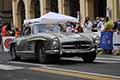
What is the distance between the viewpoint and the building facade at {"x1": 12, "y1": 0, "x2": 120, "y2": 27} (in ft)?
118

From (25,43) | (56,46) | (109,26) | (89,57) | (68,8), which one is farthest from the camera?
(68,8)

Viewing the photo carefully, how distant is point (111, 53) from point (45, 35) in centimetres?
747

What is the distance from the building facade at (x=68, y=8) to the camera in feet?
118

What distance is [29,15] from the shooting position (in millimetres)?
49688

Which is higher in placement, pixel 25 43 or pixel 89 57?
pixel 25 43

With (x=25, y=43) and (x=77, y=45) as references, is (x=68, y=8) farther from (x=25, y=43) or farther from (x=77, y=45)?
(x=77, y=45)

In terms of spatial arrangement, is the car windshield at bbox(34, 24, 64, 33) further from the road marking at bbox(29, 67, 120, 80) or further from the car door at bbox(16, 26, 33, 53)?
the road marking at bbox(29, 67, 120, 80)

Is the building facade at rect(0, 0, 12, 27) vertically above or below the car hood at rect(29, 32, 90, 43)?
above

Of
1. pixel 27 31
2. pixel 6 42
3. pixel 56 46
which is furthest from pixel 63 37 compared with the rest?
pixel 6 42

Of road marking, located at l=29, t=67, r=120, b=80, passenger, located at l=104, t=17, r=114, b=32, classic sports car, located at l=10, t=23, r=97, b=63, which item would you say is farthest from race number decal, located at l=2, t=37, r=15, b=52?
road marking, located at l=29, t=67, r=120, b=80

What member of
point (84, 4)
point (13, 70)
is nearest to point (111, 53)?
point (13, 70)

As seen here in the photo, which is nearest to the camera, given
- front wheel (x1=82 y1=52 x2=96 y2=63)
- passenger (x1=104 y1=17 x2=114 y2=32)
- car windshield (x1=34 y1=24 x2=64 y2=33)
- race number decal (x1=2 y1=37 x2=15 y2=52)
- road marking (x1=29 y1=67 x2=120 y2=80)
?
road marking (x1=29 y1=67 x2=120 y2=80)

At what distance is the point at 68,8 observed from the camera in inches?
1719

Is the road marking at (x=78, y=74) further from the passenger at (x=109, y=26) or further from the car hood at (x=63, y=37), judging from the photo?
the passenger at (x=109, y=26)
